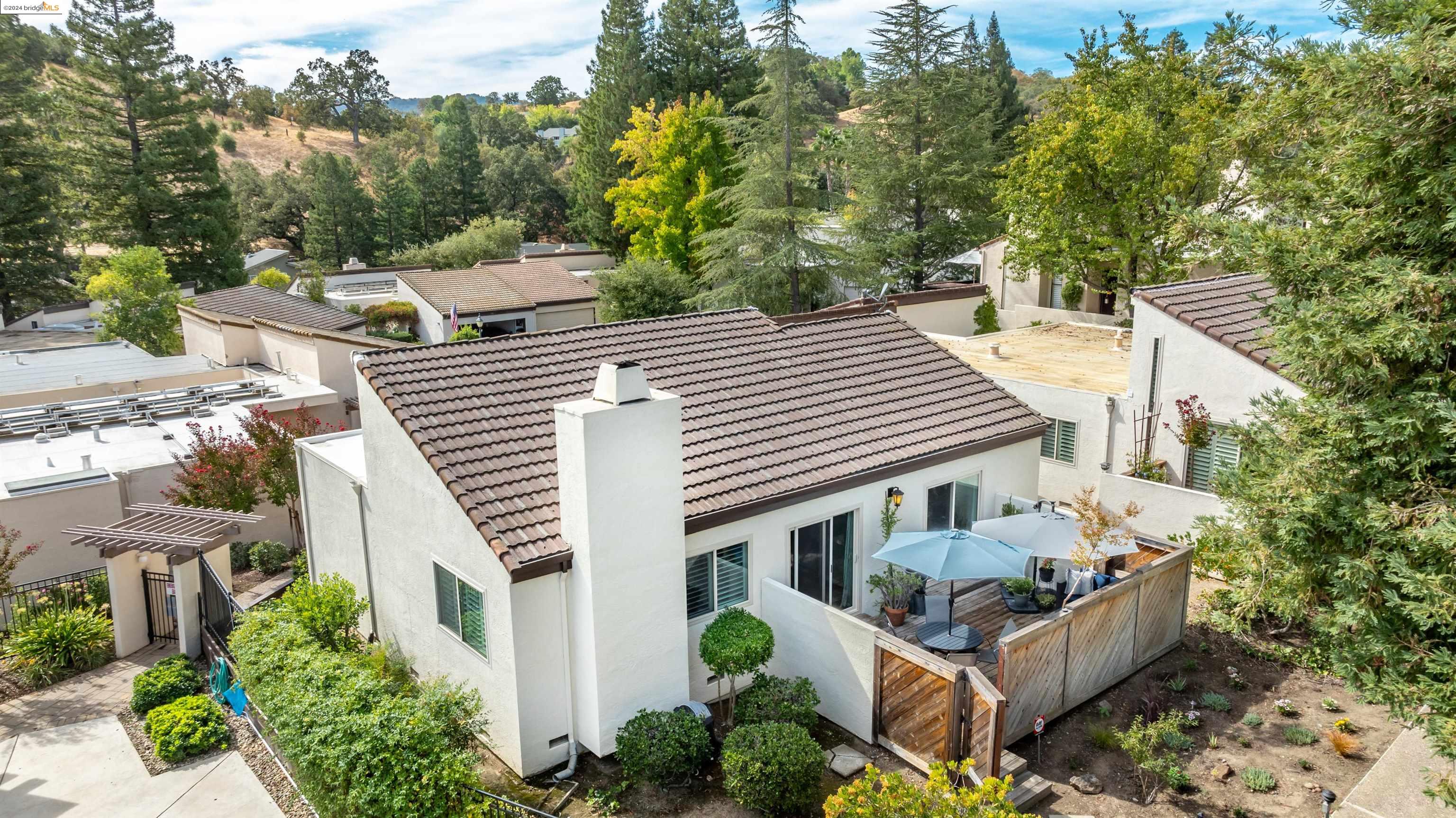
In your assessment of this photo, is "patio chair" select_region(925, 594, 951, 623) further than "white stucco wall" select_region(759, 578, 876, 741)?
Yes

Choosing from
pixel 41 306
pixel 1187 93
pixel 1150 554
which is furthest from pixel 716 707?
pixel 41 306

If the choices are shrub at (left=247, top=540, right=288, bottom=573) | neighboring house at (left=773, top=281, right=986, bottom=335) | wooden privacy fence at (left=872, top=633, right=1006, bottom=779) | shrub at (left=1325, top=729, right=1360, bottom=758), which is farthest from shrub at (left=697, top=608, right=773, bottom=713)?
neighboring house at (left=773, top=281, right=986, bottom=335)

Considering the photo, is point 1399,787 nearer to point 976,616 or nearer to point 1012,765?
point 1012,765

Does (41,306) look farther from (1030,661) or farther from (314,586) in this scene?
(1030,661)

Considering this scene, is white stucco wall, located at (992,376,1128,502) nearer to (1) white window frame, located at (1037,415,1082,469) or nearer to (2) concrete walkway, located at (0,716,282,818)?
(1) white window frame, located at (1037,415,1082,469)

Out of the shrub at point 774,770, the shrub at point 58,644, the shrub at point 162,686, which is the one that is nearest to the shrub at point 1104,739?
the shrub at point 774,770

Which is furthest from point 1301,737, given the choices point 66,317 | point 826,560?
point 66,317

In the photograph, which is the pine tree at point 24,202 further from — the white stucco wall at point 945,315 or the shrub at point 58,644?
the white stucco wall at point 945,315
